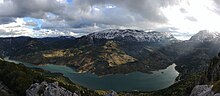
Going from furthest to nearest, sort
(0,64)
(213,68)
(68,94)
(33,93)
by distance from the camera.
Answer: (213,68) < (0,64) < (68,94) < (33,93)

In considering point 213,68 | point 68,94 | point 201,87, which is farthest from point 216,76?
point 201,87

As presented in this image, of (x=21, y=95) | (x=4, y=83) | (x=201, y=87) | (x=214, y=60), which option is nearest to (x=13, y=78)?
(x=4, y=83)

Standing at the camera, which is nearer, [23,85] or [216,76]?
[23,85]

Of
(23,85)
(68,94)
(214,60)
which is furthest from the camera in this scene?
(214,60)

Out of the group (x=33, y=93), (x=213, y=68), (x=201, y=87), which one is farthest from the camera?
(x=213, y=68)

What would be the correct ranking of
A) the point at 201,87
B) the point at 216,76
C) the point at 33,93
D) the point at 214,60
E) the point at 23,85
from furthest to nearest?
the point at 214,60, the point at 216,76, the point at 23,85, the point at 33,93, the point at 201,87

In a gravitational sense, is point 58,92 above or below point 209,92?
below

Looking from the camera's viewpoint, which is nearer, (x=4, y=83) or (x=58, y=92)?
(x=58, y=92)

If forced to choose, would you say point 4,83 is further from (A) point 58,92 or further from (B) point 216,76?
(B) point 216,76

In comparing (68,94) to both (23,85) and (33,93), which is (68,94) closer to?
(33,93)
